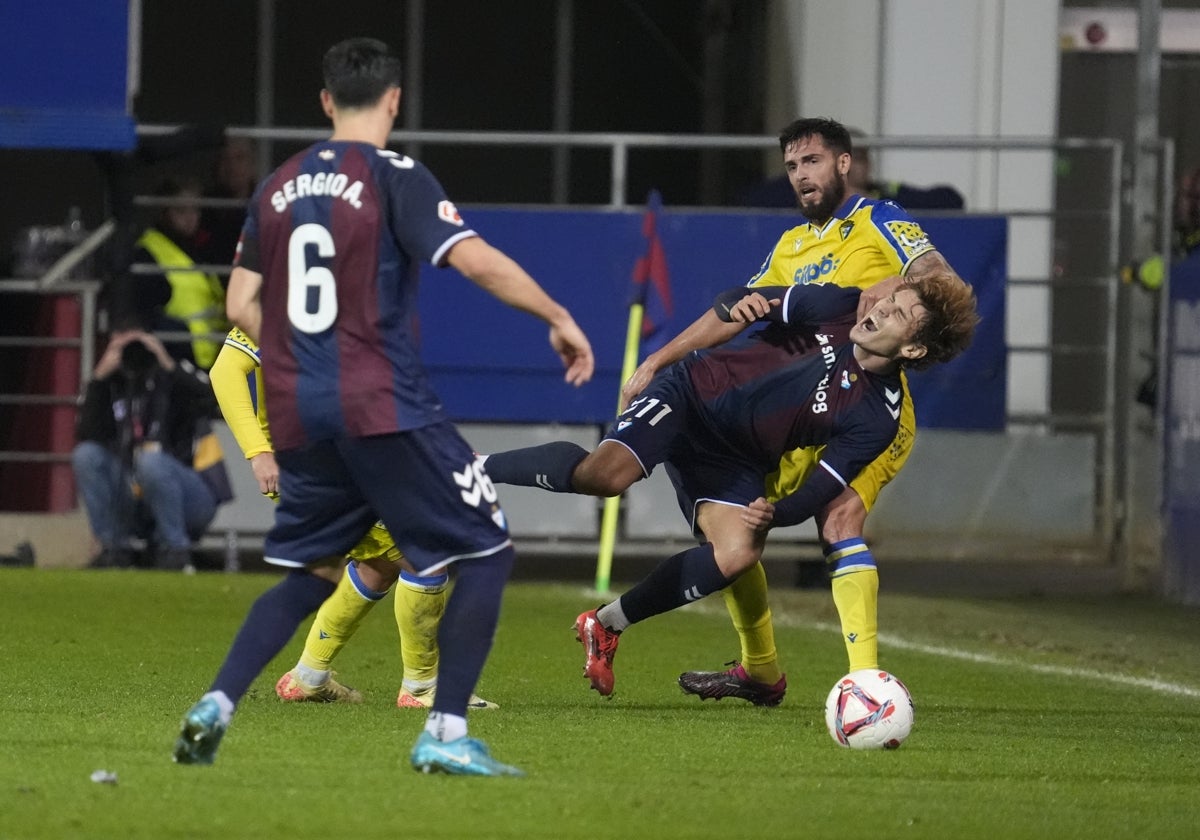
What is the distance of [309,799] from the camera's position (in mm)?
5129

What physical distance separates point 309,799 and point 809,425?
2.81 meters

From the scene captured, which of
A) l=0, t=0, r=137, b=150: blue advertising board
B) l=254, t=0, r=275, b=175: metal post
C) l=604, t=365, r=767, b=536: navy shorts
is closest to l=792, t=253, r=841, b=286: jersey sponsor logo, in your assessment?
l=604, t=365, r=767, b=536: navy shorts

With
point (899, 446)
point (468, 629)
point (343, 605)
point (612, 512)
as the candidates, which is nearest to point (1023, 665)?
point (899, 446)

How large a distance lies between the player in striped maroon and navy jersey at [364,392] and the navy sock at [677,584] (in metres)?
1.88

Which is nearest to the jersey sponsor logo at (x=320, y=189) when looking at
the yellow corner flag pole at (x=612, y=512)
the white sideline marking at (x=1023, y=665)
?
the white sideline marking at (x=1023, y=665)

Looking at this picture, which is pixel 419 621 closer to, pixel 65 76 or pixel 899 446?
pixel 899 446

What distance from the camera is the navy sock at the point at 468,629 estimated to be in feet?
17.9

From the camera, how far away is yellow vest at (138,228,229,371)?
525 inches

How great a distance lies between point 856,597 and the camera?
7062 millimetres

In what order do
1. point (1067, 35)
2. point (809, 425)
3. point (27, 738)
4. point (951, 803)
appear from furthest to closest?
point (1067, 35)
point (809, 425)
point (27, 738)
point (951, 803)

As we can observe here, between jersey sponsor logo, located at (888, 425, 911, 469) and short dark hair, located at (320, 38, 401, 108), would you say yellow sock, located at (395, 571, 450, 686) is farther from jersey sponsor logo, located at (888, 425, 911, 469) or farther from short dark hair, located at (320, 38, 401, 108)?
short dark hair, located at (320, 38, 401, 108)

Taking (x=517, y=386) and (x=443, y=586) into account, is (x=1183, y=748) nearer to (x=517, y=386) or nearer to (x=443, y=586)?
(x=443, y=586)

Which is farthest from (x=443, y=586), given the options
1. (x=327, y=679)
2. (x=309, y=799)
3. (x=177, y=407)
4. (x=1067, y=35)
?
(x=1067, y=35)

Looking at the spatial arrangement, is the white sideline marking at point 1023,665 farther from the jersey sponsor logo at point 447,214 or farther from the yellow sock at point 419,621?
the jersey sponsor logo at point 447,214
